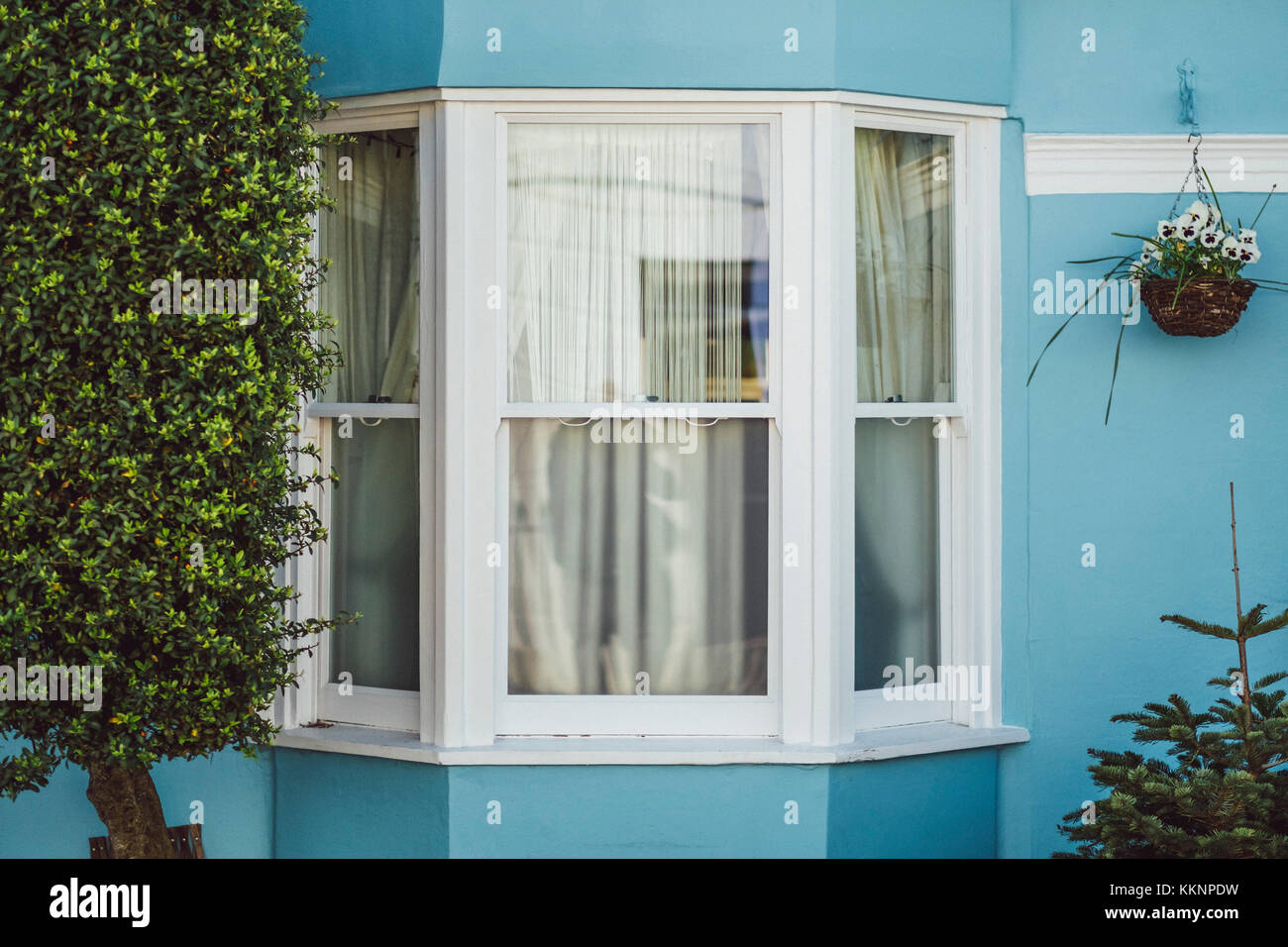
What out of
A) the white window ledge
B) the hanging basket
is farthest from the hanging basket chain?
the white window ledge

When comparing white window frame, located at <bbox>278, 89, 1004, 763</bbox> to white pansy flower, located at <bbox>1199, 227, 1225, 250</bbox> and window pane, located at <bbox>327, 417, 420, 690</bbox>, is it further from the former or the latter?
white pansy flower, located at <bbox>1199, 227, 1225, 250</bbox>

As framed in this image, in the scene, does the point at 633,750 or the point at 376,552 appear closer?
the point at 633,750

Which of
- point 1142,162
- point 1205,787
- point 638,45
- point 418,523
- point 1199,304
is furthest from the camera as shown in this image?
point 1142,162

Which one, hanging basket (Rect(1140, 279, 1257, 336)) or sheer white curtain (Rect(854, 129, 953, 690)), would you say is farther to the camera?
sheer white curtain (Rect(854, 129, 953, 690))

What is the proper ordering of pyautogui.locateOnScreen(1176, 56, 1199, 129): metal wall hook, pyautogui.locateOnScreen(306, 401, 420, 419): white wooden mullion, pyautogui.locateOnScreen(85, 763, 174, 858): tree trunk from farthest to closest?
pyautogui.locateOnScreen(1176, 56, 1199, 129): metal wall hook → pyautogui.locateOnScreen(306, 401, 420, 419): white wooden mullion → pyautogui.locateOnScreen(85, 763, 174, 858): tree trunk

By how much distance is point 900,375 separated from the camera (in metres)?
4.24

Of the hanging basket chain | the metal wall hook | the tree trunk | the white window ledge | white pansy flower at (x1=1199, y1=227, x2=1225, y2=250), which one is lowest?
the tree trunk

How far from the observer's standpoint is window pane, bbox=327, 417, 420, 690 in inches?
166

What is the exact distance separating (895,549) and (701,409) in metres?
0.81

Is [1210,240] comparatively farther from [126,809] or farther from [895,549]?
[126,809]

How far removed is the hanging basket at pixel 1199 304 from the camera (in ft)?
13.2

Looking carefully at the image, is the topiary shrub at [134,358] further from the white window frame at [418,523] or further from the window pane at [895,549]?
the window pane at [895,549]

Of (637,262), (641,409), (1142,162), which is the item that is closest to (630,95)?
(637,262)

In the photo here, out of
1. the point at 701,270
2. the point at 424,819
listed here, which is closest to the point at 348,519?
the point at 424,819
